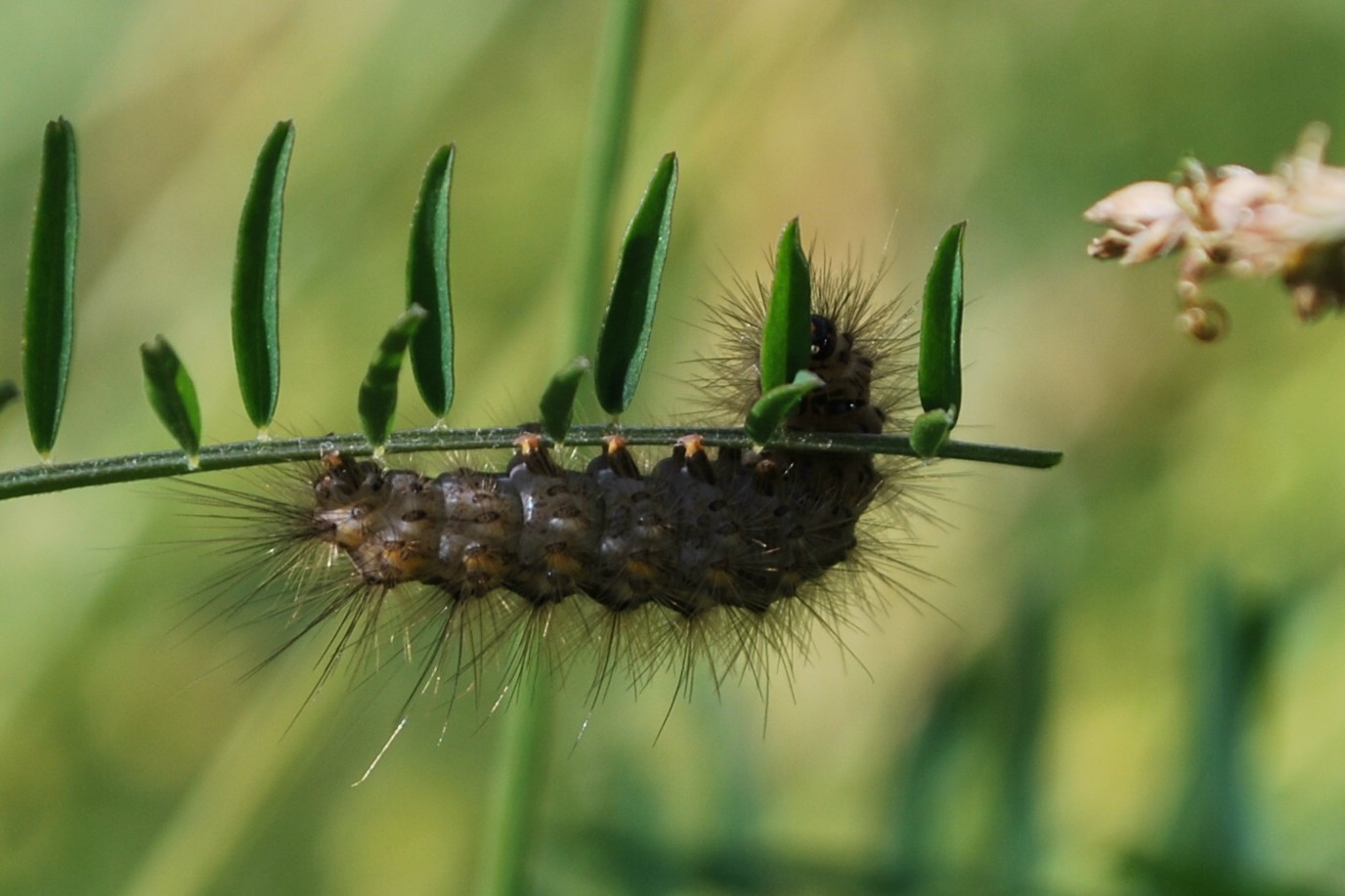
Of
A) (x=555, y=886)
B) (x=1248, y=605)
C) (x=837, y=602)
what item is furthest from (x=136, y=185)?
(x=1248, y=605)

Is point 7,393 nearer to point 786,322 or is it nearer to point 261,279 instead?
point 261,279

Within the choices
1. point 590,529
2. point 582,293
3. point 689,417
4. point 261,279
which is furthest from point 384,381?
point 689,417

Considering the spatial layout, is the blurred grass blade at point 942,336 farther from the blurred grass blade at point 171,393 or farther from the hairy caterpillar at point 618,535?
the blurred grass blade at point 171,393

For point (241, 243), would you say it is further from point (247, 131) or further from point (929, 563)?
point (247, 131)

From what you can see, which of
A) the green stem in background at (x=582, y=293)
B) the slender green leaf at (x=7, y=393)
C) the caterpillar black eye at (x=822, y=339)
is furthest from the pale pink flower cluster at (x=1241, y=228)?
the green stem in background at (x=582, y=293)

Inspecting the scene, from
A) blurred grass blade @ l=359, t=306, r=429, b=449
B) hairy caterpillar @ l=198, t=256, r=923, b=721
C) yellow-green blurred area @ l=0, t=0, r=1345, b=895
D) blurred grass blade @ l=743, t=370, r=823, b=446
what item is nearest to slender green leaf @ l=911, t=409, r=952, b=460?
blurred grass blade @ l=743, t=370, r=823, b=446

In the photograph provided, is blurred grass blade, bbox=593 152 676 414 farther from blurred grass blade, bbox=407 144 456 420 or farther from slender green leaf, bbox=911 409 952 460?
slender green leaf, bbox=911 409 952 460
